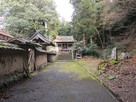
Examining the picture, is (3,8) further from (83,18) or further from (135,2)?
(135,2)

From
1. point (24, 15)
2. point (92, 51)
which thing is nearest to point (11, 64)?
point (92, 51)

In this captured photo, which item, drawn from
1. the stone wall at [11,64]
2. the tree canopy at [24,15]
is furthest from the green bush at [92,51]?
the stone wall at [11,64]

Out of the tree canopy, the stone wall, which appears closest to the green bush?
the tree canopy

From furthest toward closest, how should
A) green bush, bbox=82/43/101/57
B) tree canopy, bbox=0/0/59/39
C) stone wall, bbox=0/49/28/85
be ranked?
green bush, bbox=82/43/101/57, tree canopy, bbox=0/0/59/39, stone wall, bbox=0/49/28/85

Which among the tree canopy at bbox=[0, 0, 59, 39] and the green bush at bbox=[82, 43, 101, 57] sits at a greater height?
the tree canopy at bbox=[0, 0, 59, 39]

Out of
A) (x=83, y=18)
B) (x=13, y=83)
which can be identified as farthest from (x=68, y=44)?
(x=13, y=83)

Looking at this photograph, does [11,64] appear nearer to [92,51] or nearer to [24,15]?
[92,51]

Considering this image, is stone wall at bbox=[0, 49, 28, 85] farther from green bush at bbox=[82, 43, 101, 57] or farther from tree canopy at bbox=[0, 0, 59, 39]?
tree canopy at bbox=[0, 0, 59, 39]

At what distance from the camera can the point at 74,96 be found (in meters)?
3.44

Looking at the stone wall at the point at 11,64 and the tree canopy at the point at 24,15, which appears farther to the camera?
the tree canopy at the point at 24,15

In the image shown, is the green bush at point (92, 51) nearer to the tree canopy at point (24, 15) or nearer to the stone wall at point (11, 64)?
the tree canopy at point (24, 15)

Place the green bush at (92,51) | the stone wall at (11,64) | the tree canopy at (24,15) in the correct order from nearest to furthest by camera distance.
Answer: the stone wall at (11,64), the tree canopy at (24,15), the green bush at (92,51)

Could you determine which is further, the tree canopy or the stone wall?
the tree canopy

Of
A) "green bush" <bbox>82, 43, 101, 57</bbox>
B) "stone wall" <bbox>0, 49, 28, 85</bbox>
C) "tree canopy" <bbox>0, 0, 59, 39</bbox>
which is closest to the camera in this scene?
"stone wall" <bbox>0, 49, 28, 85</bbox>
